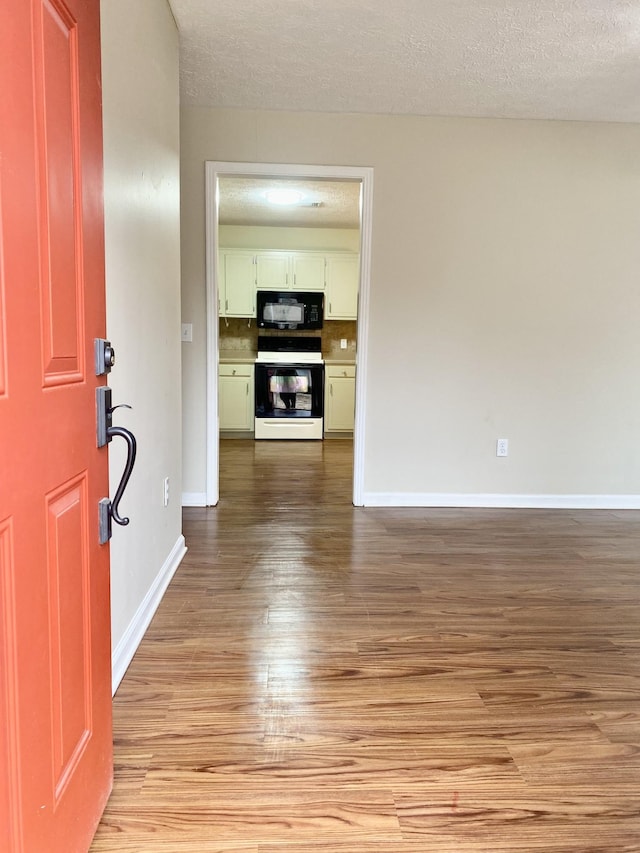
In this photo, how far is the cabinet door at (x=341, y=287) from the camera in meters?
6.24

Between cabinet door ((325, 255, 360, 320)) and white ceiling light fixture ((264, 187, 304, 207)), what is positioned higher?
white ceiling light fixture ((264, 187, 304, 207))

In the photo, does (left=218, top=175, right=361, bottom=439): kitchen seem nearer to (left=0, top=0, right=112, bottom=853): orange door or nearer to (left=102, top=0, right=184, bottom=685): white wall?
(left=102, top=0, right=184, bottom=685): white wall

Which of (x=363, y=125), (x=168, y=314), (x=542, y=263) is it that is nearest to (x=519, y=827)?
(x=168, y=314)

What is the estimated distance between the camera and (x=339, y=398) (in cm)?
633

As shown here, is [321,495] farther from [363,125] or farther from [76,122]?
[76,122]

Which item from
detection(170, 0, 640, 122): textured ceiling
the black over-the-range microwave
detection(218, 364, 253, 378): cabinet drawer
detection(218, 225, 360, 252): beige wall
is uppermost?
detection(170, 0, 640, 122): textured ceiling

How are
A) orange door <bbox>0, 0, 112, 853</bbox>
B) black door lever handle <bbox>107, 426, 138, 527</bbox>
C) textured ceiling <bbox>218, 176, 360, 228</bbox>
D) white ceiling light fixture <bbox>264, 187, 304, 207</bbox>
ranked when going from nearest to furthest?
orange door <bbox>0, 0, 112, 853</bbox>, black door lever handle <bbox>107, 426, 138, 527</bbox>, textured ceiling <bbox>218, 176, 360, 228</bbox>, white ceiling light fixture <bbox>264, 187, 304, 207</bbox>

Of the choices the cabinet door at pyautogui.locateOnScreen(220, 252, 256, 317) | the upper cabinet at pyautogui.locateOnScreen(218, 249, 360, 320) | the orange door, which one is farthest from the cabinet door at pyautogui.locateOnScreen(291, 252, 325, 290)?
the orange door

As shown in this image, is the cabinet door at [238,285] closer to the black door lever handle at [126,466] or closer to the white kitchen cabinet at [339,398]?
the white kitchen cabinet at [339,398]

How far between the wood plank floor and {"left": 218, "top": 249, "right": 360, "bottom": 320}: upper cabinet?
12.7 feet

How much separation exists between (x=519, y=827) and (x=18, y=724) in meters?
1.06

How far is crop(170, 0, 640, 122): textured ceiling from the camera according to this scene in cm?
229

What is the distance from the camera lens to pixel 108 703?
1.19m

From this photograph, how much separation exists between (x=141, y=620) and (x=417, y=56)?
282 centimetres
